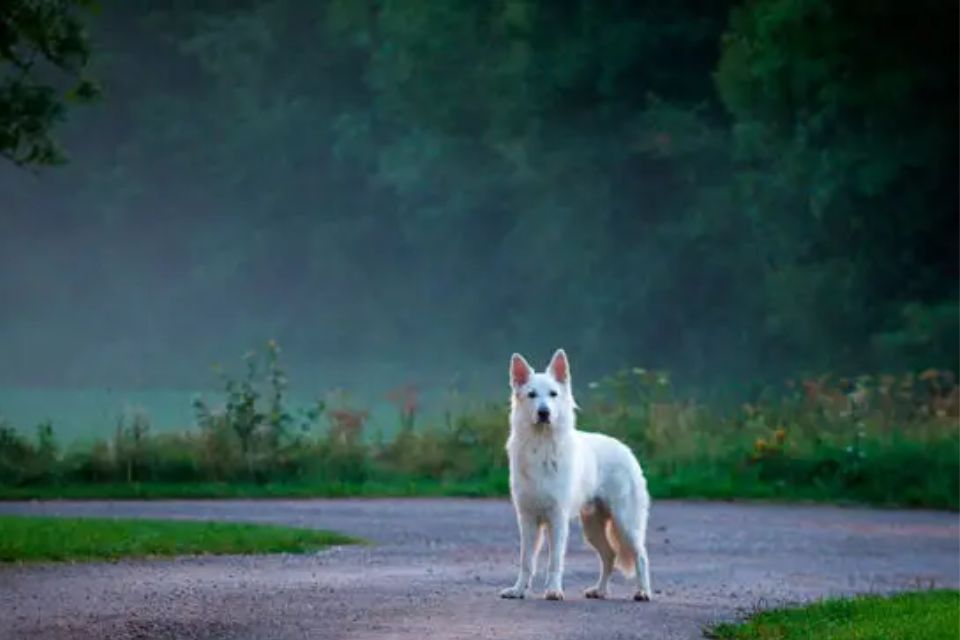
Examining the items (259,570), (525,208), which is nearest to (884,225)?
(525,208)

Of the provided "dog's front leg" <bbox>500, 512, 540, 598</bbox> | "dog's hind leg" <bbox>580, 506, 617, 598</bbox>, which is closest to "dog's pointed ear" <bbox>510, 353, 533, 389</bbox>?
"dog's front leg" <bbox>500, 512, 540, 598</bbox>

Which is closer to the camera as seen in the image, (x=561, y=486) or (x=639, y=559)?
(x=561, y=486)

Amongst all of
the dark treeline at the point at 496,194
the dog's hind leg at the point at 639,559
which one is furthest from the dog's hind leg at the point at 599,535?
the dark treeline at the point at 496,194

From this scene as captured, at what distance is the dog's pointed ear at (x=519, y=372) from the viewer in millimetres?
15195

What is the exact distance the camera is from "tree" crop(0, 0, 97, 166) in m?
22.3

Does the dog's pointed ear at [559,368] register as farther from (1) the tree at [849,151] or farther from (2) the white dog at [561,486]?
(1) the tree at [849,151]

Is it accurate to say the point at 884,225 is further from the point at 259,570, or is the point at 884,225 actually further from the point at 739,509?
the point at 259,570

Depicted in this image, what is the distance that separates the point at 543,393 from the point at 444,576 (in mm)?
2169

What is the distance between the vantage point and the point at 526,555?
49.2ft

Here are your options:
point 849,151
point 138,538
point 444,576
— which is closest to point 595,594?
point 444,576

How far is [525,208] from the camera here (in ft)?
221

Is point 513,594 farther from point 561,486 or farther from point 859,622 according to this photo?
point 859,622

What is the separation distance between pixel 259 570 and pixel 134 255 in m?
70.2

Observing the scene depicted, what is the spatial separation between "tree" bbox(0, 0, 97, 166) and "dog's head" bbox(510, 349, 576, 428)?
8079 millimetres
